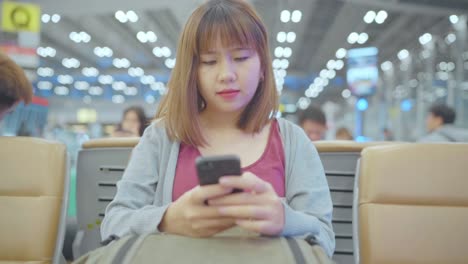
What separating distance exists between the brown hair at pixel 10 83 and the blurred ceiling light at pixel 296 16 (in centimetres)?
1029

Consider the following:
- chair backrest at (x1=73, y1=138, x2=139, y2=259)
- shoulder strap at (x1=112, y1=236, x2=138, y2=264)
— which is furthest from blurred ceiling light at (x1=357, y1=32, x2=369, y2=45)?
shoulder strap at (x1=112, y1=236, x2=138, y2=264)

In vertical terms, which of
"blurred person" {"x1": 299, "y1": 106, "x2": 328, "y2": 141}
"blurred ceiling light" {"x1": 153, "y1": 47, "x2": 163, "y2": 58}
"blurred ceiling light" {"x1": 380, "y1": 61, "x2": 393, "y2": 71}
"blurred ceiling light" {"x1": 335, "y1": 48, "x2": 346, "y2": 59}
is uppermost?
"blurred ceiling light" {"x1": 153, "y1": 47, "x2": 163, "y2": 58}

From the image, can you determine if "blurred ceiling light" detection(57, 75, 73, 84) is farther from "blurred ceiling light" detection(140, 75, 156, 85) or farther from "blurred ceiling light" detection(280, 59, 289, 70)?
"blurred ceiling light" detection(280, 59, 289, 70)

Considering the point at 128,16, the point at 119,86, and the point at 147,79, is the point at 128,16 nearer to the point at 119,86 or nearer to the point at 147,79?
the point at 147,79

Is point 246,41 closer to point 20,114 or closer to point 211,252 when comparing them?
point 211,252

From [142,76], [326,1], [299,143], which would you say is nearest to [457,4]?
[326,1]

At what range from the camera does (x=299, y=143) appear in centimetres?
153

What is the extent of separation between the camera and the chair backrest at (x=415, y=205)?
172cm

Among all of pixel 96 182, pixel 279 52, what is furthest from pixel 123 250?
pixel 279 52

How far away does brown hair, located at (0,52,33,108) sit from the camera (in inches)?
78.2

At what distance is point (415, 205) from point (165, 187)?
0.92 meters

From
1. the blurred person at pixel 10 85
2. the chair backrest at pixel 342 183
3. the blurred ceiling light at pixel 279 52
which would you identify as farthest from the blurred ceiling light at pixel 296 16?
the blurred person at pixel 10 85

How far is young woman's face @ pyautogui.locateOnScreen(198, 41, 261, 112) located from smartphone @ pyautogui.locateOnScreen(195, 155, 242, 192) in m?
0.40

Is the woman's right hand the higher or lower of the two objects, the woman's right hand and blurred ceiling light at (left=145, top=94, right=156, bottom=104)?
the lower
